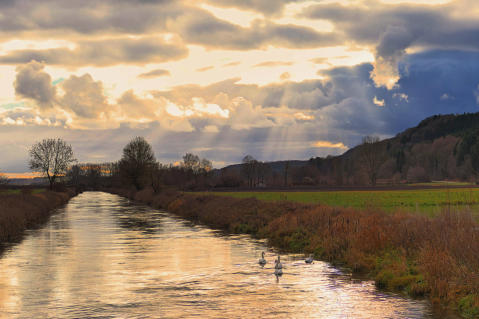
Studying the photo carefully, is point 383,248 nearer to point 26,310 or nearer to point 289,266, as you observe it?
point 289,266

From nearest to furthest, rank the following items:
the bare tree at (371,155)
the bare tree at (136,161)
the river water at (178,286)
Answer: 1. the river water at (178,286)
2. the bare tree at (136,161)
3. the bare tree at (371,155)

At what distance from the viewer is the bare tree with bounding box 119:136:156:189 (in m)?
117

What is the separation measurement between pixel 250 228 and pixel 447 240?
843 inches

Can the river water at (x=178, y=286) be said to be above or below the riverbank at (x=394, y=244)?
below

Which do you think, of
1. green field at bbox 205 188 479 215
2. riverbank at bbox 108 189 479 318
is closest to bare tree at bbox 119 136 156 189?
green field at bbox 205 188 479 215

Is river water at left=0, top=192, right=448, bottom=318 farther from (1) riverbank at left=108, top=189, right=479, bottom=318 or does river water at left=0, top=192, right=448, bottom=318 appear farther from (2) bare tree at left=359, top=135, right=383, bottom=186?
(2) bare tree at left=359, top=135, right=383, bottom=186

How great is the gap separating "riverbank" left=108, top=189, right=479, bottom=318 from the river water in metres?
0.95

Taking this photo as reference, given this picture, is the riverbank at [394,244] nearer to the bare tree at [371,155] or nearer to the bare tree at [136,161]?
the bare tree at [136,161]

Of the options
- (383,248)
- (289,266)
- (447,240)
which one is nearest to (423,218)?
(383,248)

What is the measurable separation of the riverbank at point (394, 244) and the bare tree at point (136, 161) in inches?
3154

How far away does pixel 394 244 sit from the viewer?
2219 centimetres

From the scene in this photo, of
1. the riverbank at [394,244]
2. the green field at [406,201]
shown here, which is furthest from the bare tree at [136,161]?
the riverbank at [394,244]

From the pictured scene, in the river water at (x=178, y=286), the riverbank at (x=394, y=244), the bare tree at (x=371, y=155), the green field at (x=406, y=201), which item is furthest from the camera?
the bare tree at (x=371, y=155)

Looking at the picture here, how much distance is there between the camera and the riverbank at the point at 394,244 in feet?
50.6
